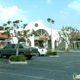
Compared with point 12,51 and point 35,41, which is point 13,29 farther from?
point 35,41

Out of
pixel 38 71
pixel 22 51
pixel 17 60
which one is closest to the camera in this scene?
pixel 38 71

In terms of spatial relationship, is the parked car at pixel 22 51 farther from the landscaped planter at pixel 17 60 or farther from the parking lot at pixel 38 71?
the parking lot at pixel 38 71

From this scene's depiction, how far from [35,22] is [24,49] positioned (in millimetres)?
38859

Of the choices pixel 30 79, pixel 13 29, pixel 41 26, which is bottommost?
pixel 30 79

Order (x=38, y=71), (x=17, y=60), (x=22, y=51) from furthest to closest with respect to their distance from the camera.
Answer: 1. (x=22, y=51)
2. (x=17, y=60)
3. (x=38, y=71)

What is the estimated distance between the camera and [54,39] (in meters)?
66.2

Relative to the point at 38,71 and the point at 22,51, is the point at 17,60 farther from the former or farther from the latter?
the point at 38,71

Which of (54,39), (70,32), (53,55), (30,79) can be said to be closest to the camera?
(30,79)

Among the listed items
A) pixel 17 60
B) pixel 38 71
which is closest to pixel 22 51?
pixel 17 60

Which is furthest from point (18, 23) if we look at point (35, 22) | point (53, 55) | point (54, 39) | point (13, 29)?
point (54, 39)

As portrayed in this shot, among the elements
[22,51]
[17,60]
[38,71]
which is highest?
[22,51]

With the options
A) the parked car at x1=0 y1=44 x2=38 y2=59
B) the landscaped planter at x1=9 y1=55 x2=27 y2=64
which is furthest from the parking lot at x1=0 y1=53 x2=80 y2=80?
the parked car at x1=0 y1=44 x2=38 y2=59

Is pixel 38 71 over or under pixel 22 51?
under

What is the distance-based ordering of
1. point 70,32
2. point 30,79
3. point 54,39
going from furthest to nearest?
point 54,39, point 70,32, point 30,79
